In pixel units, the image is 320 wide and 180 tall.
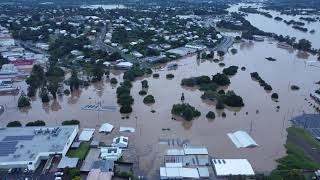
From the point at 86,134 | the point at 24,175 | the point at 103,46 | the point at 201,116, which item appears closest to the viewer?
the point at 24,175

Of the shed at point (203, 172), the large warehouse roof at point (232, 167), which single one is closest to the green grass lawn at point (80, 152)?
the shed at point (203, 172)

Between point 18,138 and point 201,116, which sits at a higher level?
point 18,138

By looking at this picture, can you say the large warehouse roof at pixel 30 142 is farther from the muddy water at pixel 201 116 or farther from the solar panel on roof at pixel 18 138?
the muddy water at pixel 201 116

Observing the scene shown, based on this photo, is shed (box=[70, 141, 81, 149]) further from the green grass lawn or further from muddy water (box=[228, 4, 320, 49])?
muddy water (box=[228, 4, 320, 49])

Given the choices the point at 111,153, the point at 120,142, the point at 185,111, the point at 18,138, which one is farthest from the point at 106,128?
the point at 185,111

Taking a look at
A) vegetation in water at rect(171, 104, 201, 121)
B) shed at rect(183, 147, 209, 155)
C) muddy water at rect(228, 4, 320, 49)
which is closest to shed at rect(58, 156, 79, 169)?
shed at rect(183, 147, 209, 155)

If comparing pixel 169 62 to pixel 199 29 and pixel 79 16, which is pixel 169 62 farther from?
pixel 79 16

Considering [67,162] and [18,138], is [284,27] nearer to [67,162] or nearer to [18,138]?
[18,138]
